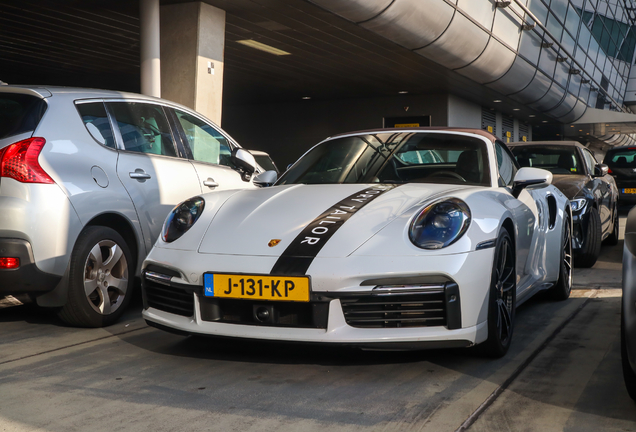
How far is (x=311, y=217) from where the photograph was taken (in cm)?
346

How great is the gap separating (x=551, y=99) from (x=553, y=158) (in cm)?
1798

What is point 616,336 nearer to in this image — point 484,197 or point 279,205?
point 484,197

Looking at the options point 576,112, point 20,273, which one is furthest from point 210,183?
point 576,112

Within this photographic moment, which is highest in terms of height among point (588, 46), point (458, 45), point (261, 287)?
point (588, 46)

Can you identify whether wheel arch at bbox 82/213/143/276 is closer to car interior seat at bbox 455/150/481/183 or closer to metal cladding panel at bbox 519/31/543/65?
car interior seat at bbox 455/150/481/183

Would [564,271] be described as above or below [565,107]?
below

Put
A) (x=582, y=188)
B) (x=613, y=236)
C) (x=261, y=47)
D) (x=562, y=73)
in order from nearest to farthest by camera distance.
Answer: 1. (x=582, y=188)
2. (x=613, y=236)
3. (x=261, y=47)
4. (x=562, y=73)

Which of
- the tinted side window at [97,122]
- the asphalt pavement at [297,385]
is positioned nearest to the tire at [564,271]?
the asphalt pavement at [297,385]

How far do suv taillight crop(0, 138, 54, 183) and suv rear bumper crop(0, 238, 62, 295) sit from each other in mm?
358

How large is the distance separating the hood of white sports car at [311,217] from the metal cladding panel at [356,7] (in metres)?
7.14

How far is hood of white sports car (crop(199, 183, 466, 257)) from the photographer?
10.6 feet

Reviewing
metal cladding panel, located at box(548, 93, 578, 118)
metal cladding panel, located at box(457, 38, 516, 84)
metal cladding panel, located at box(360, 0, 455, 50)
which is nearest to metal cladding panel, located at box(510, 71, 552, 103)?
metal cladding panel, located at box(457, 38, 516, 84)

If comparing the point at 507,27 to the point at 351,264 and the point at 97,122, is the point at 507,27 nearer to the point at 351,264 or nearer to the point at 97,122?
the point at 97,122

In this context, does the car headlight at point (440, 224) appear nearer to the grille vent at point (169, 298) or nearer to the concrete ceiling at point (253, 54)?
the grille vent at point (169, 298)
